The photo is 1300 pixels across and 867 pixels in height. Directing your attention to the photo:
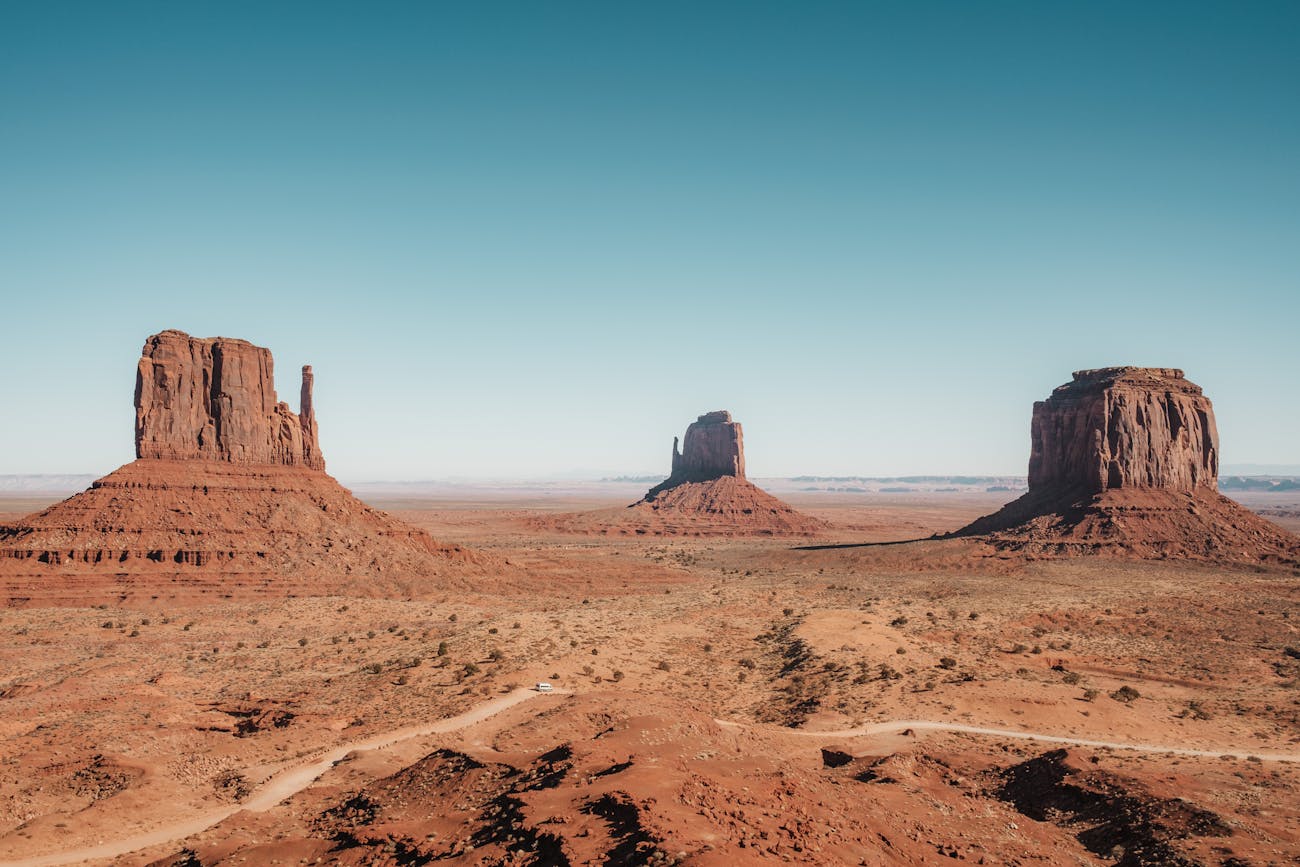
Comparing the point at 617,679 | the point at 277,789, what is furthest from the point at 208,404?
the point at 277,789

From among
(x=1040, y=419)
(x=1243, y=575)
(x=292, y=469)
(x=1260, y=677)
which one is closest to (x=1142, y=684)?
(x=1260, y=677)

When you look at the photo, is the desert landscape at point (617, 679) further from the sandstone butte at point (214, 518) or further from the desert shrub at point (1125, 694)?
the sandstone butte at point (214, 518)

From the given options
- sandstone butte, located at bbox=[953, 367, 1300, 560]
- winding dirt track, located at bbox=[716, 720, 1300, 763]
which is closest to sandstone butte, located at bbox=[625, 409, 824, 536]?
sandstone butte, located at bbox=[953, 367, 1300, 560]

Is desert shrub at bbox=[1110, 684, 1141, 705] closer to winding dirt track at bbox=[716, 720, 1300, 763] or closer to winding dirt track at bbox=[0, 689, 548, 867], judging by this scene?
winding dirt track at bbox=[716, 720, 1300, 763]

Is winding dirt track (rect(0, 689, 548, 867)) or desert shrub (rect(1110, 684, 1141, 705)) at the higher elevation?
winding dirt track (rect(0, 689, 548, 867))

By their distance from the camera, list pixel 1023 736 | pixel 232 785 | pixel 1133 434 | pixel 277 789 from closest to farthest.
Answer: pixel 277 789, pixel 232 785, pixel 1023 736, pixel 1133 434

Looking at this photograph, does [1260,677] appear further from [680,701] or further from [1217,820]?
[680,701]

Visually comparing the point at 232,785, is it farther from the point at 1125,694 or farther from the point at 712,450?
the point at 712,450

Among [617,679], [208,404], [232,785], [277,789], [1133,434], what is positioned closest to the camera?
[277,789]
